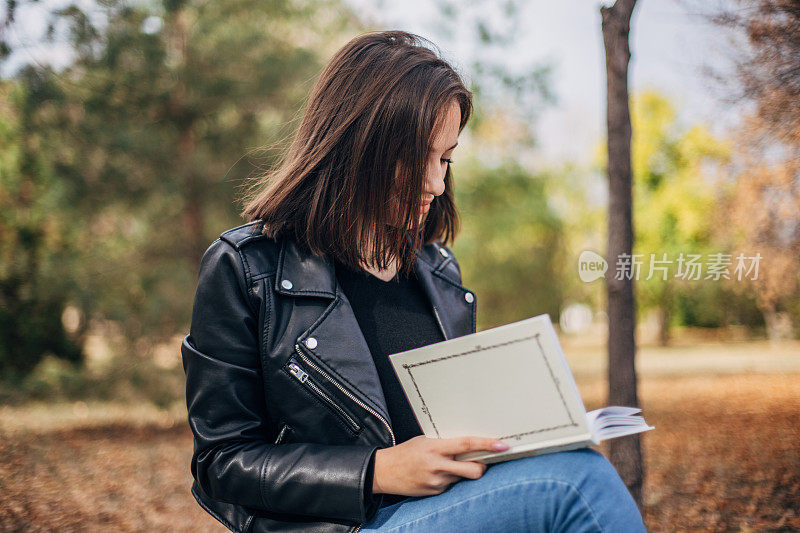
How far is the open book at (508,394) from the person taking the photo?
4.08ft

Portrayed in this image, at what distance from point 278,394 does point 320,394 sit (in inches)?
3.8

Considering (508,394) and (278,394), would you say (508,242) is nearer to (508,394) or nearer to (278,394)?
(278,394)

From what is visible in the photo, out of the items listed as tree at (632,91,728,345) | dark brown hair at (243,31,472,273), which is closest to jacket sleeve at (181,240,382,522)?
dark brown hair at (243,31,472,273)

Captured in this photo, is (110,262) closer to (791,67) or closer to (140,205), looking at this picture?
(140,205)

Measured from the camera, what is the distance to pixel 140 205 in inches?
257

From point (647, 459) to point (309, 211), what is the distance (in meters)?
4.13

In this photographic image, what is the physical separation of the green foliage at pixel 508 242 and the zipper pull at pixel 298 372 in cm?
722

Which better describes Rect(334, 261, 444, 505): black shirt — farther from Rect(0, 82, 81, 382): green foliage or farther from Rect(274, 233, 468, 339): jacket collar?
Rect(0, 82, 81, 382): green foliage

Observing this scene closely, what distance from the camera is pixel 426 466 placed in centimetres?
134

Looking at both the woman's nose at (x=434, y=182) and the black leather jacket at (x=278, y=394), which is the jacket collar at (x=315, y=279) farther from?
the woman's nose at (x=434, y=182)

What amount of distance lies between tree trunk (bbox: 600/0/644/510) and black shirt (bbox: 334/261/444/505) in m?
1.58

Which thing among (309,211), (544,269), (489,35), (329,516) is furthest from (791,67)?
(544,269)

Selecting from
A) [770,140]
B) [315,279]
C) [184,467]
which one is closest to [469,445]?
[315,279]

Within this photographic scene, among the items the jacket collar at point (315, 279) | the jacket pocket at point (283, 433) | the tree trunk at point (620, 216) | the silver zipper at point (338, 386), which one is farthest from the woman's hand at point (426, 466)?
the tree trunk at point (620, 216)
